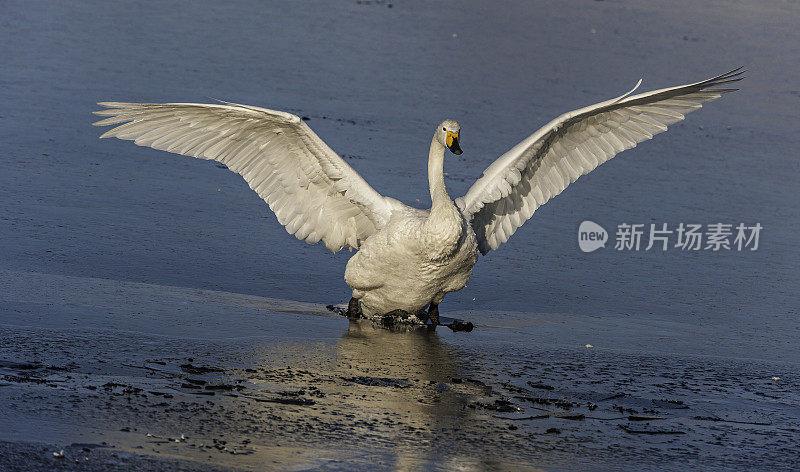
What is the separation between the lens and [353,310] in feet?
26.5

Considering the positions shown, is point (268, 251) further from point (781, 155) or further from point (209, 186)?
point (781, 155)

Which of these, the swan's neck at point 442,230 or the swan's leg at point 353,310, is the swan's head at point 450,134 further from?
the swan's leg at point 353,310

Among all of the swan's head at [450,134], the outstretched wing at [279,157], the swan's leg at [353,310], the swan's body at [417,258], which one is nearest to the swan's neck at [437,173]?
the swan's body at [417,258]

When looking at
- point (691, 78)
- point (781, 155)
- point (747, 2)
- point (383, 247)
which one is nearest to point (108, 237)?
point (383, 247)

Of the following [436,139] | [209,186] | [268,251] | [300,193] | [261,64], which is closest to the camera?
[436,139]

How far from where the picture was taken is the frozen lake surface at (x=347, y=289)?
5.50m

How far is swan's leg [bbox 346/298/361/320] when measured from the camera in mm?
8078

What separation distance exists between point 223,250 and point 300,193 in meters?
0.93

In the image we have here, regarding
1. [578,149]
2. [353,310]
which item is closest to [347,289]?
[353,310]

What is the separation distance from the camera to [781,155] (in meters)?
12.7

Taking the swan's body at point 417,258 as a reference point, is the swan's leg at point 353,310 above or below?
below

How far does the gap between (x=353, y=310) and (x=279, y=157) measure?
1.29 metres

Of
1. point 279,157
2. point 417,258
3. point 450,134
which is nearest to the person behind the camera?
point 417,258

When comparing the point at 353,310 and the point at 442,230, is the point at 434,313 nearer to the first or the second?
the point at 353,310
